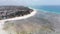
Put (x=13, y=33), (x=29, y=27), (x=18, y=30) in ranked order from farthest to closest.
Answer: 1. (x=29, y=27)
2. (x=18, y=30)
3. (x=13, y=33)

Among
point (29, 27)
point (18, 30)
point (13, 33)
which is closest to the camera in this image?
point (13, 33)

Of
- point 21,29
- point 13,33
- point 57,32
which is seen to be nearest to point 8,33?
point 13,33

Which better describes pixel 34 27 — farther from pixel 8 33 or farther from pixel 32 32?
pixel 8 33

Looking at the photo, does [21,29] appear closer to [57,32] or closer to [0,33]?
[0,33]

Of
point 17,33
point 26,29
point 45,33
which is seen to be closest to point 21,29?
point 26,29

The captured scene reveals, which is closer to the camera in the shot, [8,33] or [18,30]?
[8,33]

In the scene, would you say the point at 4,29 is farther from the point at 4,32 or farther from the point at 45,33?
the point at 45,33

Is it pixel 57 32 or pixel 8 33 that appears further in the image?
pixel 57 32
